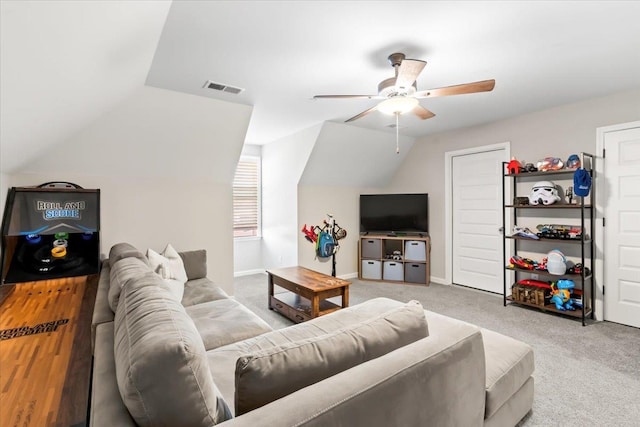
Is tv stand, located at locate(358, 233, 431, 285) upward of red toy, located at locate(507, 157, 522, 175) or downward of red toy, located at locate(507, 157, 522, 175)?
downward

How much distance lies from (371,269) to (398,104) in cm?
352

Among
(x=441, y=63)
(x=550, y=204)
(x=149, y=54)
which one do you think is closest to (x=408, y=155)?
(x=550, y=204)

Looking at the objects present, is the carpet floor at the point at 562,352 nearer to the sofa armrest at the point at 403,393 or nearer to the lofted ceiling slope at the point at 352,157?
the sofa armrest at the point at 403,393

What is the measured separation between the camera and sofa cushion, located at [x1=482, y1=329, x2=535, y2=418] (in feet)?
4.93

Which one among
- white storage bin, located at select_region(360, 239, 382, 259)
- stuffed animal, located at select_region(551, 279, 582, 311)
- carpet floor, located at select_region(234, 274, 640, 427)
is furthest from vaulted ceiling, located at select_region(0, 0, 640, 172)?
white storage bin, located at select_region(360, 239, 382, 259)

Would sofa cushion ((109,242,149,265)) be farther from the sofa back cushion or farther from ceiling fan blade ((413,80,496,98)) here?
ceiling fan blade ((413,80,496,98))

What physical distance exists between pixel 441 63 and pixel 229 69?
1779mm

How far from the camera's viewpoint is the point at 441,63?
2.58 metres

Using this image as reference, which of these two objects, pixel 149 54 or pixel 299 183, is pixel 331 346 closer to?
pixel 149 54

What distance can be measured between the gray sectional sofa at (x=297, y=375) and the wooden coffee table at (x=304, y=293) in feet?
4.92

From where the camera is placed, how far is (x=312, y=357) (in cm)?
106

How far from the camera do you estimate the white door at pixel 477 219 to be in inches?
174

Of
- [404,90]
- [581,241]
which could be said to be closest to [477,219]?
[581,241]

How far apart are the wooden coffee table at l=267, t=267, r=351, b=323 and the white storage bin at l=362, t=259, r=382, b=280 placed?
1840mm
